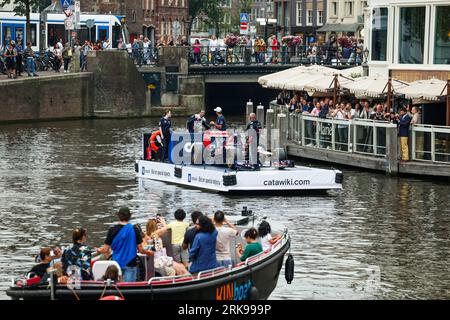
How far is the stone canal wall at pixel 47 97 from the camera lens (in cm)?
6400

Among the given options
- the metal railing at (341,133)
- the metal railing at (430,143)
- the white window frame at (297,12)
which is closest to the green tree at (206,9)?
the white window frame at (297,12)

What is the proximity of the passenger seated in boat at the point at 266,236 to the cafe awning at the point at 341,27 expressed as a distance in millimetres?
91107

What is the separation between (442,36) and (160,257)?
26.0m

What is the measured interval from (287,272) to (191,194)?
45.8 feet

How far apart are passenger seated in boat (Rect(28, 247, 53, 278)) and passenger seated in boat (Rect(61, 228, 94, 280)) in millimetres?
281

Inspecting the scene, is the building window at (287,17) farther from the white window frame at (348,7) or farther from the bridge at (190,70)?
the bridge at (190,70)

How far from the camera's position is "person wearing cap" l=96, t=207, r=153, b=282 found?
871 inches

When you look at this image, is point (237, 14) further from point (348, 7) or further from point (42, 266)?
point (42, 266)

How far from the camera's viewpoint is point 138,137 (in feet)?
192

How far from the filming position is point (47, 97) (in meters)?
66.3

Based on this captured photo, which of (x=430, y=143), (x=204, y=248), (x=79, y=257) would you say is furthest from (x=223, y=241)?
(x=430, y=143)

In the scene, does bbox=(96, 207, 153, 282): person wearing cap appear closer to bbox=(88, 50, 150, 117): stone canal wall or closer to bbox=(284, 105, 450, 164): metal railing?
bbox=(284, 105, 450, 164): metal railing
